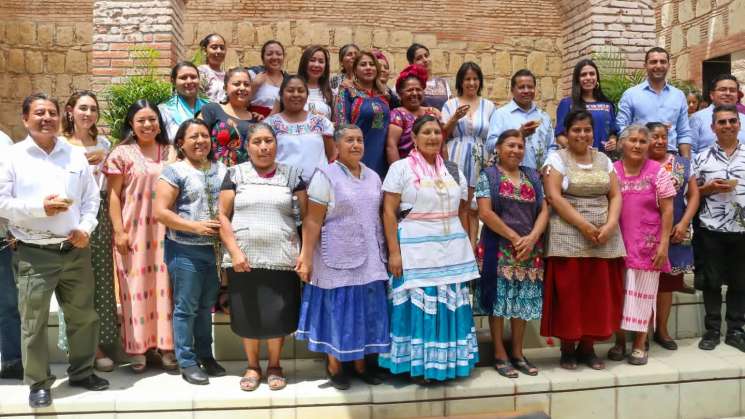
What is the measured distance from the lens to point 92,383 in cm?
366

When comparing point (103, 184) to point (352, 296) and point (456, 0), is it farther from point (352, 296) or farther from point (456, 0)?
point (456, 0)

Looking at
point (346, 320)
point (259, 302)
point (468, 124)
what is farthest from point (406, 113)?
point (259, 302)

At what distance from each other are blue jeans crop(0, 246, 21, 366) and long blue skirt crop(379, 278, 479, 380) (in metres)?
2.25

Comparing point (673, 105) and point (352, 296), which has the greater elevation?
point (673, 105)

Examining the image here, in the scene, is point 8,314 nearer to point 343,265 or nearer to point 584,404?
point 343,265

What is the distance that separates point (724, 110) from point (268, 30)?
7.38 metres

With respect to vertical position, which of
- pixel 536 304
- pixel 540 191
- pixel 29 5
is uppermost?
pixel 29 5

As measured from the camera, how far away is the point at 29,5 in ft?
34.0

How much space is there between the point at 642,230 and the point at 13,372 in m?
3.95

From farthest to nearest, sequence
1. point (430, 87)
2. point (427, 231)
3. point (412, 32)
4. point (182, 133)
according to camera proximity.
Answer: point (412, 32)
point (430, 87)
point (182, 133)
point (427, 231)

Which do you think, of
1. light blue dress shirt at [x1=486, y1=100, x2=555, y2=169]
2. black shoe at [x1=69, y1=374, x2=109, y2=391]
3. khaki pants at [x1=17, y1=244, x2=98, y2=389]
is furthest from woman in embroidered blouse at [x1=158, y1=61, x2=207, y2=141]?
light blue dress shirt at [x1=486, y1=100, x2=555, y2=169]

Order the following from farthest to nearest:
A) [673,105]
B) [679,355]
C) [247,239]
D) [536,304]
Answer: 1. [673,105]
2. [679,355]
3. [536,304]
4. [247,239]

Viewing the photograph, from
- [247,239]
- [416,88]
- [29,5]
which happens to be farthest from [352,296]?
[29,5]

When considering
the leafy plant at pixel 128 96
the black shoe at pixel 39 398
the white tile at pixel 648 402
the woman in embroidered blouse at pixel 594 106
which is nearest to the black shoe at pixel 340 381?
the black shoe at pixel 39 398
